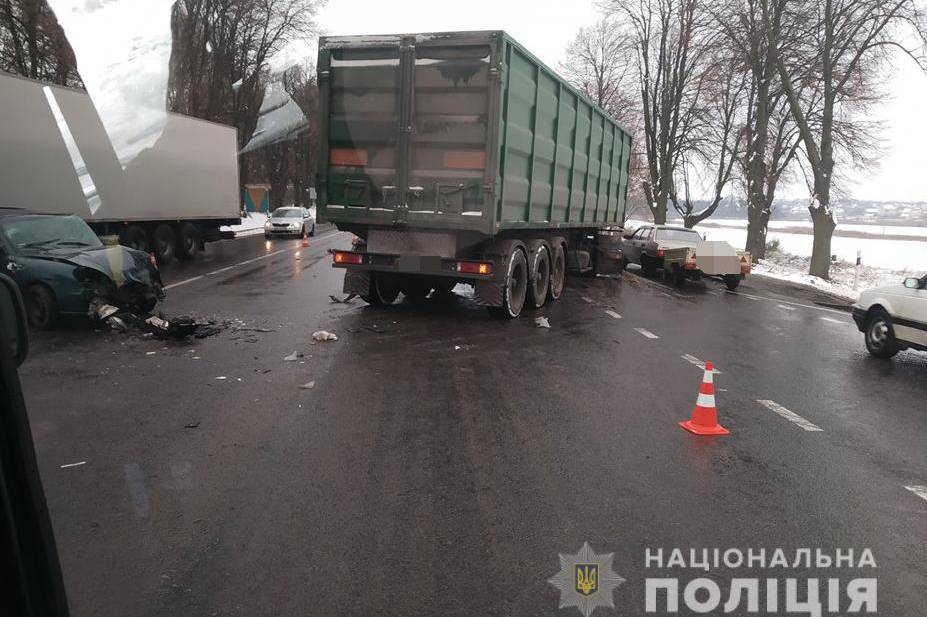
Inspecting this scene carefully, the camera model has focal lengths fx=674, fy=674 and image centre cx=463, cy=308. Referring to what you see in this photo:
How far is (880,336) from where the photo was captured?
8.82 meters

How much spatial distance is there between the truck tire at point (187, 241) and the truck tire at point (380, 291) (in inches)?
400

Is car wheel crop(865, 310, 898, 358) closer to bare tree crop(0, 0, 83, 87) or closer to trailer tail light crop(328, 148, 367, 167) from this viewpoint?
trailer tail light crop(328, 148, 367, 167)

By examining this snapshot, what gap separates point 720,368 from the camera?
25.4 ft

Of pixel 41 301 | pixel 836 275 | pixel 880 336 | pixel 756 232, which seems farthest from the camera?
pixel 756 232

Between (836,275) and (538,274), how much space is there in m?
18.2

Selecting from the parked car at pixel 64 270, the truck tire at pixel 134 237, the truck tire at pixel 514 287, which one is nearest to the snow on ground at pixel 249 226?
the truck tire at pixel 134 237

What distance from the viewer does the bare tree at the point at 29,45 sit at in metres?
18.7

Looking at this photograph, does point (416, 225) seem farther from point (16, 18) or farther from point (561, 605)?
point (16, 18)

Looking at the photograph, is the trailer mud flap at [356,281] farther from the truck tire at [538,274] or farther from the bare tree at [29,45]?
the bare tree at [29,45]

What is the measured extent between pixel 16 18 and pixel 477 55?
57.7ft

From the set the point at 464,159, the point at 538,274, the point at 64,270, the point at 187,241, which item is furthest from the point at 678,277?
the point at 64,270

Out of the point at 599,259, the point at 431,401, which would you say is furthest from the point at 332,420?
the point at 599,259
